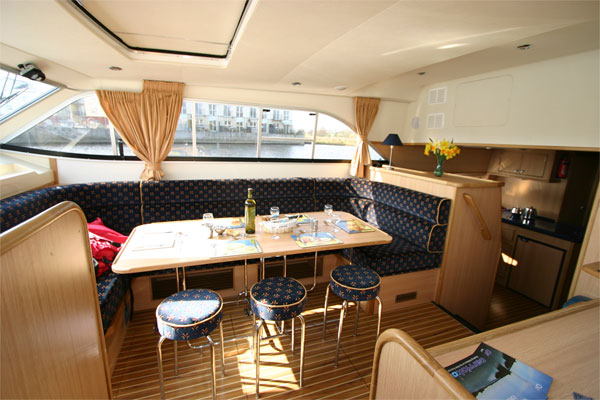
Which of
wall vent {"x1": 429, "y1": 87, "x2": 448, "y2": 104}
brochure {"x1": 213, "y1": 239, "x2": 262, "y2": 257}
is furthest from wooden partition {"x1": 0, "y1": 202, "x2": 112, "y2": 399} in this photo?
wall vent {"x1": 429, "y1": 87, "x2": 448, "y2": 104}

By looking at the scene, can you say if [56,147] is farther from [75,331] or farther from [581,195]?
[581,195]

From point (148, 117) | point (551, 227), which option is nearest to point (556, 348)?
point (551, 227)

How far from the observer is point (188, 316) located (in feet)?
4.96

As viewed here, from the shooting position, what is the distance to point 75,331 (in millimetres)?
849

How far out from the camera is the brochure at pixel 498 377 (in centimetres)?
80

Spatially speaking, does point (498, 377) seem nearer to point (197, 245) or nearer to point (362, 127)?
point (197, 245)

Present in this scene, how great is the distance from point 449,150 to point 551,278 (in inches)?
75.9

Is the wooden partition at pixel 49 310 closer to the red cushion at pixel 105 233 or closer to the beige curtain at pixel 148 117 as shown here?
the red cushion at pixel 105 233

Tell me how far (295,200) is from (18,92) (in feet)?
10.4

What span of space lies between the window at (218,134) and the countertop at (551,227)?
2.16 meters

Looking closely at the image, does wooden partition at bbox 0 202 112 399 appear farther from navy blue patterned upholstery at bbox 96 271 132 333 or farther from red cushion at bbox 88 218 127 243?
red cushion at bbox 88 218 127 243

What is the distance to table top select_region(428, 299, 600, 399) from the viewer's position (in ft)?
2.80

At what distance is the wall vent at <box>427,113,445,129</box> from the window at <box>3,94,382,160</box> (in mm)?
950

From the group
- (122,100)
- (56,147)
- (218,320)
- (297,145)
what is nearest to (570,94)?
(297,145)
